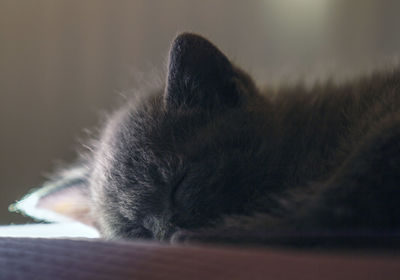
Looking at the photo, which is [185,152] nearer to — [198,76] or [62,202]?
[198,76]

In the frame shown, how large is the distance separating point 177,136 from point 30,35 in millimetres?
1387

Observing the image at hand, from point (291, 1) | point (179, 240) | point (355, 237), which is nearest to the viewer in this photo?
point (355, 237)

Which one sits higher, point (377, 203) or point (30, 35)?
point (30, 35)

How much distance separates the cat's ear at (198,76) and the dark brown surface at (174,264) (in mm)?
512

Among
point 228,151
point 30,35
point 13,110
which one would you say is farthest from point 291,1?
point 228,151

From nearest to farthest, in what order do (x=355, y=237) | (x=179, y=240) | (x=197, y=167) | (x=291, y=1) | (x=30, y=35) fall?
(x=355, y=237)
(x=179, y=240)
(x=197, y=167)
(x=30, y=35)
(x=291, y=1)

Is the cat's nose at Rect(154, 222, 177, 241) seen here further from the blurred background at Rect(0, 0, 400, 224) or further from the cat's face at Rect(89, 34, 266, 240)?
the blurred background at Rect(0, 0, 400, 224)

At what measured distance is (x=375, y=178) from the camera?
0.69 meters

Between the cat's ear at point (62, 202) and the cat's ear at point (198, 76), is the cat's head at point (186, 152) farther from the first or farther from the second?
the cat's ear at point (62, 202)

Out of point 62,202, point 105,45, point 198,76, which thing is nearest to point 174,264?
point 198,76

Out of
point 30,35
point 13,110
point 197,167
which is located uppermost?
Result: point 30,35

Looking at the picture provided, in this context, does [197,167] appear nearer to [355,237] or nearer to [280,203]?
[280,203]

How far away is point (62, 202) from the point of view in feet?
4.61

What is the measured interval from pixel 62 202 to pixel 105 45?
1031mm
